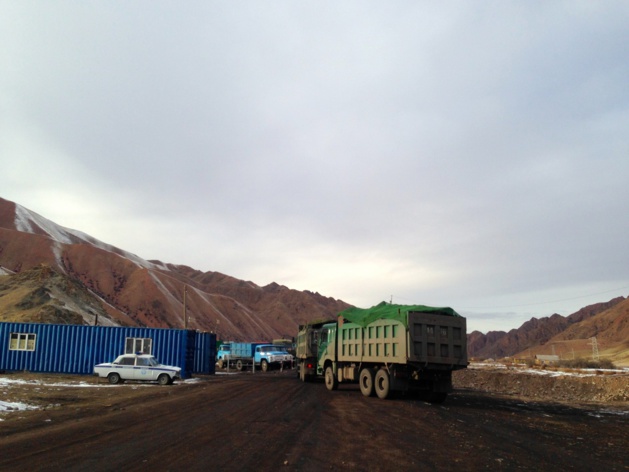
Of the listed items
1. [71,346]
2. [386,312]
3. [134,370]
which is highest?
[386,312]

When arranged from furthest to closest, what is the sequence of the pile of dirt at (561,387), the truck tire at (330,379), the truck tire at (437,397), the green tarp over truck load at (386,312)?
the pile of dirt at (561,387) → the truck tire at (330,379) → the truck tire at (437,397) → the green tarp over truck load at (386,312)

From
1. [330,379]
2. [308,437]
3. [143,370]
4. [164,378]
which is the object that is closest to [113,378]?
[143,370]

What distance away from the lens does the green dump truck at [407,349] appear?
57.3 ft

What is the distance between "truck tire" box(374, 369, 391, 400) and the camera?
18.1m

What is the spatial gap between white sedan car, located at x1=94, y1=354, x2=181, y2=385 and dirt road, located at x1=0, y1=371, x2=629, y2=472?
9333 millimetres

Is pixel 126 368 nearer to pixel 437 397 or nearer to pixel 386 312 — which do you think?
pixel 386 312

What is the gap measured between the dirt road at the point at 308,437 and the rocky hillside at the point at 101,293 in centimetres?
3688

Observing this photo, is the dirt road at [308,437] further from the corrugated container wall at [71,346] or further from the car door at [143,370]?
the corrugated container wall at [71,346]

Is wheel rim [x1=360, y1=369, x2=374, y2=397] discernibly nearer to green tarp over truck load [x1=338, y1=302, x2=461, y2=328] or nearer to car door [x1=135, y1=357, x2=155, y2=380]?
green tarp over truck load [x1=338, y1=302, x2=461, y2=328]

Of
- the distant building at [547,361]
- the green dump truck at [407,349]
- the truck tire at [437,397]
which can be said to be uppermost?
the green dump truck at [407,349]

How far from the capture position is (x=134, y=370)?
2670 centimetres

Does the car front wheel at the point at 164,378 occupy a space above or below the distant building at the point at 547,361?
above

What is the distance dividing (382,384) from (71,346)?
2275 cm

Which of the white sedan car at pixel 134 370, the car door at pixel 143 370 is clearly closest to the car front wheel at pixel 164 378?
the white sedan car at pixel 134 370
